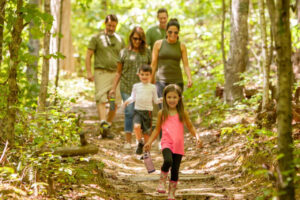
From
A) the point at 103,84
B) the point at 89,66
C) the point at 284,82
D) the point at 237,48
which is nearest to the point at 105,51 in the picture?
the point at 89,66

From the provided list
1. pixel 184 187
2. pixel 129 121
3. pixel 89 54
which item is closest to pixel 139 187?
pixel 184 187

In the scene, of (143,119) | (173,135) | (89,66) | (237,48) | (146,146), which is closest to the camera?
(173,135)

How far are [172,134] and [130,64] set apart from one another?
332 centimetres

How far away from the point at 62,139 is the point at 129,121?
271 cm

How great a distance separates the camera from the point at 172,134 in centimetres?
474

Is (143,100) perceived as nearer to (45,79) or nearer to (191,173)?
(191,173)

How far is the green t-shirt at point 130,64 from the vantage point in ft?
25.5

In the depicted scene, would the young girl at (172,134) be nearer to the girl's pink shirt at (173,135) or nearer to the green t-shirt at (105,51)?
the girl's pink shirt at (173,135)

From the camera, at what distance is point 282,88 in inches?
111

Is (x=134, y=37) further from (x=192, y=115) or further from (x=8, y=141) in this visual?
(x=192, y=115)

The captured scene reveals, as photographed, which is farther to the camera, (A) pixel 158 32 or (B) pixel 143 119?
(A) pixel 158 32

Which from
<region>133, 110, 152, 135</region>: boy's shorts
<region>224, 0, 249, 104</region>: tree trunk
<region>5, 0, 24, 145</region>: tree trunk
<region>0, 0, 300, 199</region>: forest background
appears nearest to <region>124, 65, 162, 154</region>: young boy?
<region>133, 110, 152, 135</region>: boy's shorts

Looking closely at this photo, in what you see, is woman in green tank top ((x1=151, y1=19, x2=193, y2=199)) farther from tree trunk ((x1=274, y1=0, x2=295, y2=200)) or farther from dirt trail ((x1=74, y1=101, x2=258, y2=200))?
tree trunk ((x1=274, y1=0, x2=295, y2=200))

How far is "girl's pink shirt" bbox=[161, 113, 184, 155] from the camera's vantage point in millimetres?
4715
